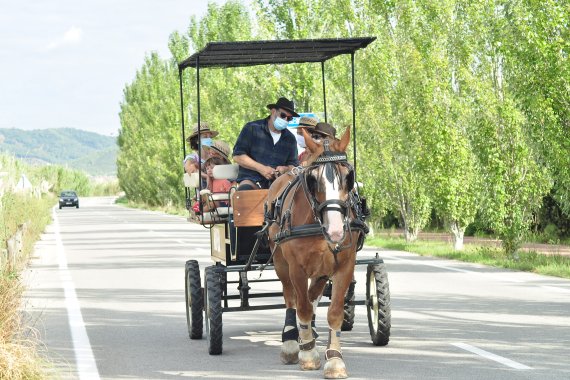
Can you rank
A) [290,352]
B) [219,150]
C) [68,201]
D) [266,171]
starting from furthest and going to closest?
[68,201], [219,150], [266,171], [290,352]

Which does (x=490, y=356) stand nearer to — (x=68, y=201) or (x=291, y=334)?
(x=291, y=334)

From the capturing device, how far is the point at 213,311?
10930 millimetres

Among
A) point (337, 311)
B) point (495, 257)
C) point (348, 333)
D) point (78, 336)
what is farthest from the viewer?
point (495, 257)

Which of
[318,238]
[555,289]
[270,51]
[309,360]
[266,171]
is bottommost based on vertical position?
[555,289]

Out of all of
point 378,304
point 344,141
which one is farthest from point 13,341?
point 378,304

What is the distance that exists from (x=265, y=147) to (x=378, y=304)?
2021mm

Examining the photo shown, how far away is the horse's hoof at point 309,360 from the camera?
9.85 m

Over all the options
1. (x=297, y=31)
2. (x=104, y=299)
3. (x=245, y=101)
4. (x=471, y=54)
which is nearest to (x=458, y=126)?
(x=471, y=54)

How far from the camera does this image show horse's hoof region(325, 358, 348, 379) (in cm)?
927

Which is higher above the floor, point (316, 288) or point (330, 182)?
point (330, 182)

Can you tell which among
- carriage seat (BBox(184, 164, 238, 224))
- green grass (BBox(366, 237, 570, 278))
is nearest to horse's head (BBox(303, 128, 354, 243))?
carriage seat (BBox(184, 164, 238, 224))

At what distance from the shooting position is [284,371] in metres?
9.84

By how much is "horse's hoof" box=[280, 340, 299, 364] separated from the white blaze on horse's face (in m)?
1.48

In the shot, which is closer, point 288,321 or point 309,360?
point 309,360
